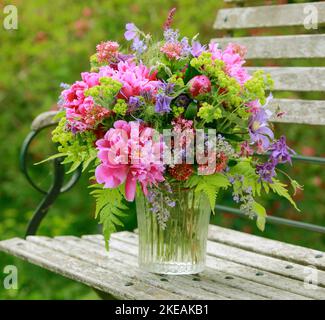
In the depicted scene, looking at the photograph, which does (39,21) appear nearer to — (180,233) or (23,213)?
(23,213)

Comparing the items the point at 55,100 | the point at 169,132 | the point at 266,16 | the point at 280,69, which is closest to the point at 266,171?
the point at 169,132

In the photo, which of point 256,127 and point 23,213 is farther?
point 23,213

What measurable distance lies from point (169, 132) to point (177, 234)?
11.8 inches

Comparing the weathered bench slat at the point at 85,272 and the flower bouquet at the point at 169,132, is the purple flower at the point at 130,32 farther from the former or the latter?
the weathered bench slat at the point at 85,272

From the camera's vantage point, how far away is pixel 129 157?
1.82 m

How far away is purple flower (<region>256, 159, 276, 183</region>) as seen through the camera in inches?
76.4

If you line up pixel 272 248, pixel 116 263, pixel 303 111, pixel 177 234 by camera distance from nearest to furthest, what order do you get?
1. pixel 177 234
2. pixel 116 263
3. pixel 272 248
4. pixel 303 111

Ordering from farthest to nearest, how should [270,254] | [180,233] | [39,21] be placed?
1. [39,21]
2. [270,254]
3. [180,233]

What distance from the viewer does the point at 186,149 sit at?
1867mm

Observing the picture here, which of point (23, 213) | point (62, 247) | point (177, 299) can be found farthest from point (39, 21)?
point (177, 299)

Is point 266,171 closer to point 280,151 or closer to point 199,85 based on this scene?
point 280,151

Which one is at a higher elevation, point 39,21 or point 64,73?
point 39,21

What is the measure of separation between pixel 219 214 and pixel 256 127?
6.91 ft

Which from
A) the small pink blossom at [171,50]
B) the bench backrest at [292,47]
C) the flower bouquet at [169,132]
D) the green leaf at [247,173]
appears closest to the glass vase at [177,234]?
the flower bouquet at [169,132]
